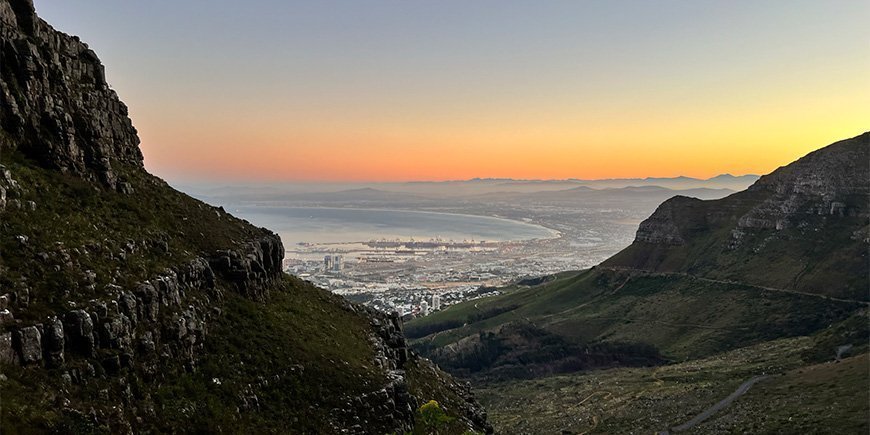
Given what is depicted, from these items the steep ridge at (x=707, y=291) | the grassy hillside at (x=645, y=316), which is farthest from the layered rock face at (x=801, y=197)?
the grassy hillside at (x=645, y=316)

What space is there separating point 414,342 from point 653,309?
74891mm

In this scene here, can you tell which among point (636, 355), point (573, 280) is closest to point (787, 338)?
point (636, 355)

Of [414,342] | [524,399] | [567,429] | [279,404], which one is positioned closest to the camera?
[279,404]

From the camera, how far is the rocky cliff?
12725cm

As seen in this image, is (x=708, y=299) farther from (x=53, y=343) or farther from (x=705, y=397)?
(x=53, y=343)

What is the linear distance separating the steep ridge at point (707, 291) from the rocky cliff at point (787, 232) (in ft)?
1.24

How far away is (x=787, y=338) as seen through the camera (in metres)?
108

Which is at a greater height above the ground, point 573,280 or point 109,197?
point 109,197

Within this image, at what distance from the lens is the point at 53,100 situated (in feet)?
98.7

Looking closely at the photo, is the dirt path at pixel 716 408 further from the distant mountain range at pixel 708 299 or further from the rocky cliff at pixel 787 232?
the rocky cliff at pixel 787 232

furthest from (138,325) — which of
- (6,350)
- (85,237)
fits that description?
(6,350)

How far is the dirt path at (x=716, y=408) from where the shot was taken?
64125 mm

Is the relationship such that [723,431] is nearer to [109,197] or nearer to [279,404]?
[279,404]

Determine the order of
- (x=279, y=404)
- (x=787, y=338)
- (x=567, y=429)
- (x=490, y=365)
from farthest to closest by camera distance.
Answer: (x=490, y=365)
(x=787, y=338)
(x=567, y=429)
(x=279, y=404)
